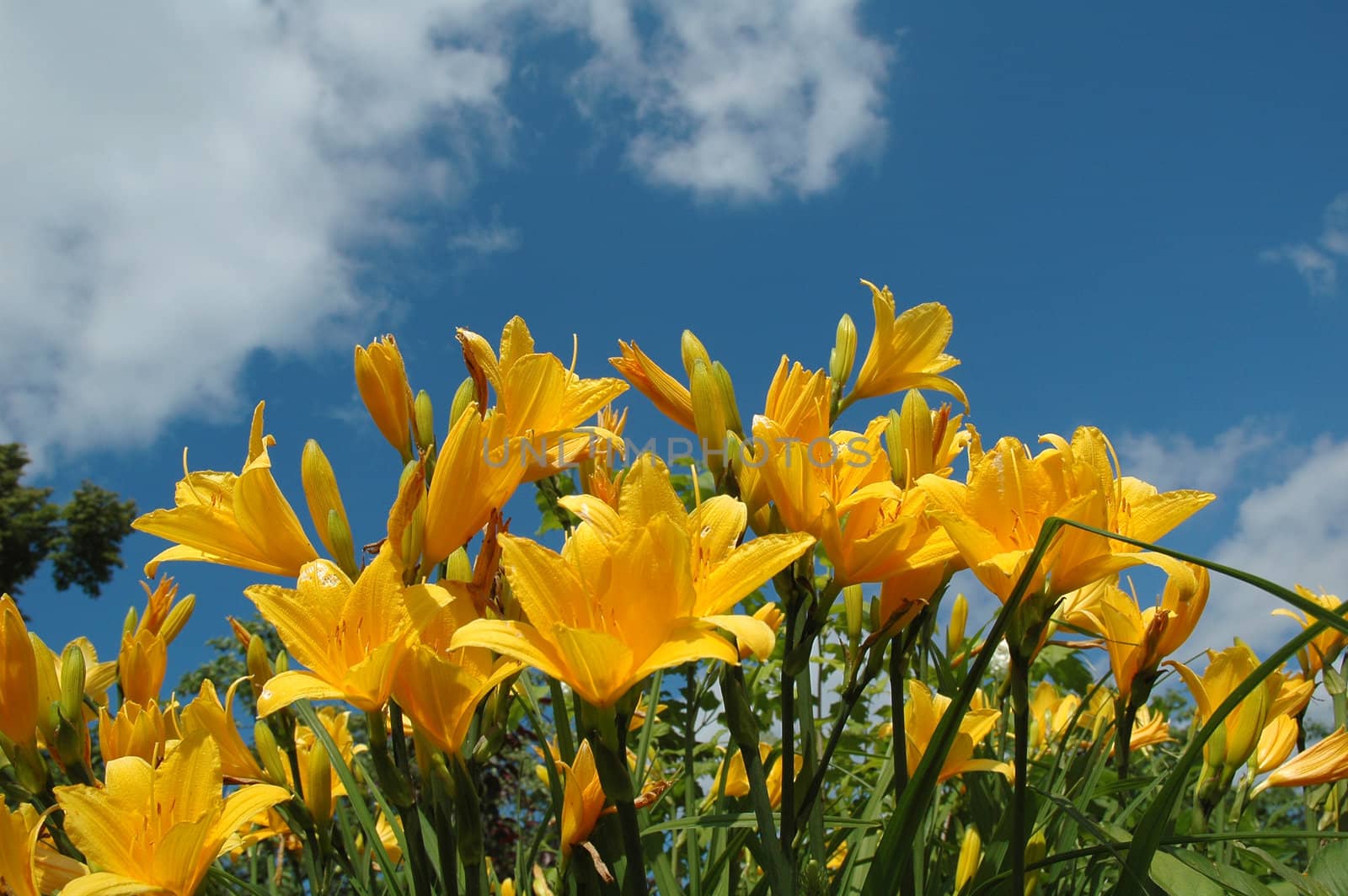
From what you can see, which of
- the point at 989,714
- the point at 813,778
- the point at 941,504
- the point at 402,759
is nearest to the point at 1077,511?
the point at 941,504

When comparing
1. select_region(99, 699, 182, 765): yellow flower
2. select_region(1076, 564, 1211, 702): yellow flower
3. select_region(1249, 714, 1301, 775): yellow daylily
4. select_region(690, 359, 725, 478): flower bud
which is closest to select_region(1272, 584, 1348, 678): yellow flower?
select_region(1249, 714, 1301, 775): yellow daylily

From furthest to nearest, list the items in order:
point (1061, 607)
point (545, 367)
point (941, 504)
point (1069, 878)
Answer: point (1069, 878) < point (1061, 607) < point (545, 367) < point (941, 504)

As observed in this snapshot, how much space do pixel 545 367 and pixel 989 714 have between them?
3.20ft

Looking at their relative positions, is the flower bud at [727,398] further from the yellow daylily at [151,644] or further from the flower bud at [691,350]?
the yellow daylily at [151,644]

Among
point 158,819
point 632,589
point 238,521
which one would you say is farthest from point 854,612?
point 158,819

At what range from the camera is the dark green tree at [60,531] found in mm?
24000

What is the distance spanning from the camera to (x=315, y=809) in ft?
5.14

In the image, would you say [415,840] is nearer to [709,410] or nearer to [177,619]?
[709,410]

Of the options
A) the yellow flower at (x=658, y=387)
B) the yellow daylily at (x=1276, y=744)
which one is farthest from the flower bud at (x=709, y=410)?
the yellow daylily at (x=1276, y=744)

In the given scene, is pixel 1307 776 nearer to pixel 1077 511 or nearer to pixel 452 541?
pixel 1077 511

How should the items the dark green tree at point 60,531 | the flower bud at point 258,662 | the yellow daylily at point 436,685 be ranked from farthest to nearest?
the dark green tree at point 60,531, the flower bud at point 258,662, the yellow daylily at point 436,685

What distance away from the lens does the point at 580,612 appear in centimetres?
100

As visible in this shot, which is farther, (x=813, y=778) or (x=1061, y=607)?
(x=1061, y=607)

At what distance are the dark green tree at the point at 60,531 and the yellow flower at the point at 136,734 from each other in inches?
1084
